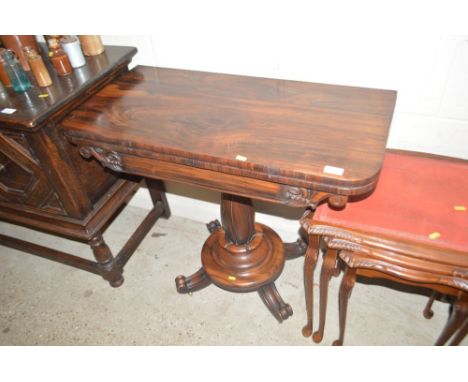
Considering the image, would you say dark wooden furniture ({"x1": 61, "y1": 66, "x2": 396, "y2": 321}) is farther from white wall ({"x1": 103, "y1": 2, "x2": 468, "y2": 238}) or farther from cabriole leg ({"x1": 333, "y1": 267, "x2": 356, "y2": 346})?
cabriole leg ({"x1": 333, "y1": 267, "x2": 356, "y2": 346})

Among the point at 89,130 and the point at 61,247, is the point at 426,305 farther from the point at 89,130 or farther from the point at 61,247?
the point at 61,247

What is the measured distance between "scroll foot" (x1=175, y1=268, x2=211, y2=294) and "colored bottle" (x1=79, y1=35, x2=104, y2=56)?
3.54ft

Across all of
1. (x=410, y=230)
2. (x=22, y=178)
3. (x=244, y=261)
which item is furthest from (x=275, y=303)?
(x=22, y=178)

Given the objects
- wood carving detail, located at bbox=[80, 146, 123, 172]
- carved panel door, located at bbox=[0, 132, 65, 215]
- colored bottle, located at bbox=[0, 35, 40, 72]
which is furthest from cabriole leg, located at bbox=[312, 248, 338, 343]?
colored bottle, located at bbox=[0, 35, 40, 72]

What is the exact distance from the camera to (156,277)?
1938mm

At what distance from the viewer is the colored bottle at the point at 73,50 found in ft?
4.53

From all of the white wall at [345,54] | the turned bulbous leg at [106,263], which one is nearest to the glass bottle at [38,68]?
the white wall at [345,54]

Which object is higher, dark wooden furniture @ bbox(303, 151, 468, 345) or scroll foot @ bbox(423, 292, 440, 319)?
dark wooden furniture @ bbox(303, 151, 468, 345)

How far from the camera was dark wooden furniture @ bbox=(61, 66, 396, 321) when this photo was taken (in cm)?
100

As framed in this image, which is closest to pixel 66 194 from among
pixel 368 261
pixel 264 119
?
pixel 264 119

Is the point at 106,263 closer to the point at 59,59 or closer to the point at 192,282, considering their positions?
the point at 192,282

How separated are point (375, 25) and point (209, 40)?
24.7 inches

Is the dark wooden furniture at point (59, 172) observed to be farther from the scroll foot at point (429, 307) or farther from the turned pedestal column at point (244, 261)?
the scroll foot at point (429, 307)

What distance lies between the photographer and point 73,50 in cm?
139
